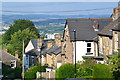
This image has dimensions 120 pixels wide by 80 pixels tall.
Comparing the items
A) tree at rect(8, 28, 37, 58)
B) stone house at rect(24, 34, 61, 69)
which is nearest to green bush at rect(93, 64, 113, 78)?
stone house at rect(24, 34, 61, 69)

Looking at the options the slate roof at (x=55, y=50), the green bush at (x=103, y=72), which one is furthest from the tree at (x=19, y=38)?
the green bush at (x=103, y=72)

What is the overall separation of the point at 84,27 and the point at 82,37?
1.26 metres

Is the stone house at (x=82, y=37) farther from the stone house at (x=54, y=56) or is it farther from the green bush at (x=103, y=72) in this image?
the green bush at (x=103, y=72)

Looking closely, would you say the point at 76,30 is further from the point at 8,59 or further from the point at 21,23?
the point at 21,23

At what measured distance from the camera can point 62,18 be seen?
99.0 ft

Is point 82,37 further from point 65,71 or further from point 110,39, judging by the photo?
point 65,71

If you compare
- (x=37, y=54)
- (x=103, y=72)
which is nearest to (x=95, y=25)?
(x=37, y=54)

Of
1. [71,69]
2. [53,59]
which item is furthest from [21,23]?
[71,69]

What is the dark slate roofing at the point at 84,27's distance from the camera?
94.6 feet

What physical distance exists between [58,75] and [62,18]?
10.2m

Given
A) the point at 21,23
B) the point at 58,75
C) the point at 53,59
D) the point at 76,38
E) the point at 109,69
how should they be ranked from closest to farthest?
the point at 109,69, the point at 58,75, the point at 76,38, the point at 53,59, the point at 21,23

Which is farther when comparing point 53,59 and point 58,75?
point 53,59

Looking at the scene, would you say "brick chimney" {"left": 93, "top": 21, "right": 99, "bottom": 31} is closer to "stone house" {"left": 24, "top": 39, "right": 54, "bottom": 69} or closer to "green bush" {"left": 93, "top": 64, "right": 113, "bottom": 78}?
"stone house" {"left": 24, "top": 39, "right": 54, "bottom": 69}

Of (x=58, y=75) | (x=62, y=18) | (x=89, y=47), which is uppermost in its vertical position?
(x=62, y=18)
